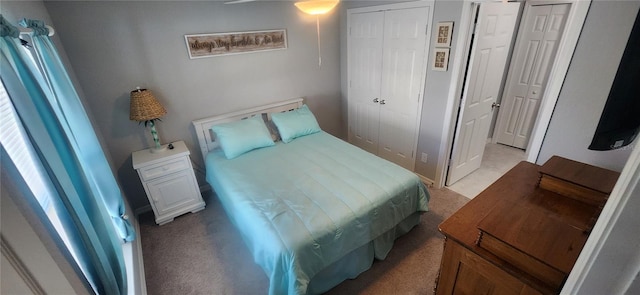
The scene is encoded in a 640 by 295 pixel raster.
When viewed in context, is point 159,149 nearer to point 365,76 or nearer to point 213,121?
point 213,121

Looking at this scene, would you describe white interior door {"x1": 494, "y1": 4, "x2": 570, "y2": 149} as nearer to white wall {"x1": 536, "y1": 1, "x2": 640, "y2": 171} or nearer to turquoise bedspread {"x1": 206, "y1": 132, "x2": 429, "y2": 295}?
white wall {"x1": 536, "y1": 1, "x2": 640, "y2": 171}

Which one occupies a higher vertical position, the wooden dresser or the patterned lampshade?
the patterned lampshade

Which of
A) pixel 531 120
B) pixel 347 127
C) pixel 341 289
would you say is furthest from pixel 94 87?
pixel 531 120

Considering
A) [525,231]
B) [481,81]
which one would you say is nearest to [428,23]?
[481,81]

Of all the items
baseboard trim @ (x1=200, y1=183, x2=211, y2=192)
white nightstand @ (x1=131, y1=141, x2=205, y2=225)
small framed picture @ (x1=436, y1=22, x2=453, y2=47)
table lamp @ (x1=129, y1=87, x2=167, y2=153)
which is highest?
small framed picture @ (x1=436, y1=22, x2=453, y2=47)

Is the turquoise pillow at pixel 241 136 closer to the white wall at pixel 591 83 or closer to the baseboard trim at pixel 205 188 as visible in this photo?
the baseboard trim at pixel 205 188

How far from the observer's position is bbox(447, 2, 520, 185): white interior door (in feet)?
7.75

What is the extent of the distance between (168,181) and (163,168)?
14 centimetres

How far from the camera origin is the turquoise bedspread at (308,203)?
5.13 ft

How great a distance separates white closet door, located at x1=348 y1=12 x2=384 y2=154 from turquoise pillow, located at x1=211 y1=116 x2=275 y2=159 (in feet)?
4.52

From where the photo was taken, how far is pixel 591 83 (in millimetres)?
1515

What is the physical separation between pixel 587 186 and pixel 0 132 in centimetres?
240

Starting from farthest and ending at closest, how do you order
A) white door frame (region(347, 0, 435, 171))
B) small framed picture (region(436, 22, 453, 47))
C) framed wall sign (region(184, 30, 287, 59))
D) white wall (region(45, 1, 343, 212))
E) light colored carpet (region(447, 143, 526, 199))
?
light colored carpet (region(447, 143, 526, 199)), framed wall sign (region(184, 30, 287, 59)), white door frame (region(347, 0, 435, 171)), small framed picture (region(436, 22, 453, 47)), white wall (region(45, 1, 343, 212))

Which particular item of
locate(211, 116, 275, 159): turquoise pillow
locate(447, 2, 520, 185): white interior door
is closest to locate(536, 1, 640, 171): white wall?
locate(447, 2, 520, 185): white interior door
